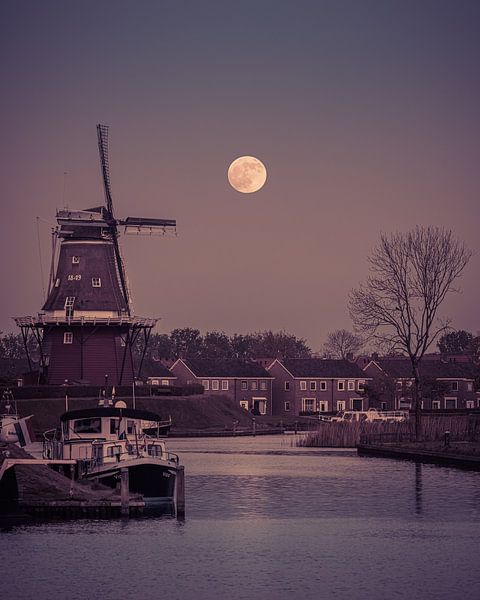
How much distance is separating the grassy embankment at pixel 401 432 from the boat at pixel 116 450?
28.8 meters

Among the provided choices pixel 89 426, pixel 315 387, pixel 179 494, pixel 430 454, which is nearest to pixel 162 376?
pixel 315 387

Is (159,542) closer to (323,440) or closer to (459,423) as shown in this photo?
(459,423)

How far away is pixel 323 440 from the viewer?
98.0 metres

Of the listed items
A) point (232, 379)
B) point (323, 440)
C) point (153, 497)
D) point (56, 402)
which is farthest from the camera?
point (232, 379)

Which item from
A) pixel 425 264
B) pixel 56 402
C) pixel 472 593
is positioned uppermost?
pixel 425 264

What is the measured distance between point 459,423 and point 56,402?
147 feet

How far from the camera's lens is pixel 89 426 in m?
56.3

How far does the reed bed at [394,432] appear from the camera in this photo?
8639 cm

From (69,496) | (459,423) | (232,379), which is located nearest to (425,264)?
(459,423)

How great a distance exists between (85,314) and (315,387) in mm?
66695

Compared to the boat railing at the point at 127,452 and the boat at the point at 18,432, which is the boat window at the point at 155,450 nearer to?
the boat railing at the point at 127,452

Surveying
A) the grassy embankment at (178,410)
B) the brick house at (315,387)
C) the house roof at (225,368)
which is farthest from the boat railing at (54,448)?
the brick house at (315,387)

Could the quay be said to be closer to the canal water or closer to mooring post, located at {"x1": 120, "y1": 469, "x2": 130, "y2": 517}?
the canal water

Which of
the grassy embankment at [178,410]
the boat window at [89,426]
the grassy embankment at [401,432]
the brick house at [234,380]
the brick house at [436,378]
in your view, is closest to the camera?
the boat window at [89,426]
